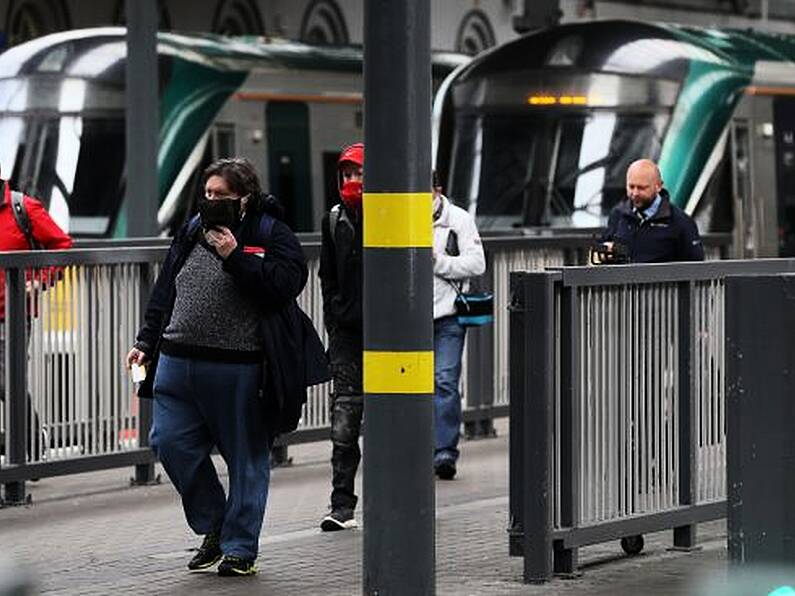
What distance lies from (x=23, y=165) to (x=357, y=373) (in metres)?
13.6

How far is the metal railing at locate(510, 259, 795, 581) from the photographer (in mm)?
9727

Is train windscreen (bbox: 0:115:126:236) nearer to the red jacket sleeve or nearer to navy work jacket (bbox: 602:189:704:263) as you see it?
the red jacket sleeve

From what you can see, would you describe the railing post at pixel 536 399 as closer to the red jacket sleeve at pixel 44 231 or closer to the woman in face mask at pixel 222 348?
the woman in face mask at pixel 222 348

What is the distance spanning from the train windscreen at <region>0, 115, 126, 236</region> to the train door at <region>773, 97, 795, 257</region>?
6684mm

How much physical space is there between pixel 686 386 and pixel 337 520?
1983 mm

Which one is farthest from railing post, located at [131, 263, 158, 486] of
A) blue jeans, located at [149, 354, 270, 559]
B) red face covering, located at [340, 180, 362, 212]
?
blue jeans, located at [149, 354, 270, 559]

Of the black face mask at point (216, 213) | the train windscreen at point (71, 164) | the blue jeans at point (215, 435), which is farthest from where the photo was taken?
the train windscreen at point (71, 164)

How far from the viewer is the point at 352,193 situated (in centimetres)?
1141

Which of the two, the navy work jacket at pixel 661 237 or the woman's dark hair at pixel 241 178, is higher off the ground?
the woman's dark hair at pixel 241 178

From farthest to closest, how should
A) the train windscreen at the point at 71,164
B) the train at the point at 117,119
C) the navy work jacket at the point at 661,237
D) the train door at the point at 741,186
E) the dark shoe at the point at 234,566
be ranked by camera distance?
1. the train door at the point at 741,186
2. the train at the point at 117,119
3. the train windscreen at the point at 71,164
4. the navy work jacket at the point at 661,237
5. the dark shoe at the point at 234,566

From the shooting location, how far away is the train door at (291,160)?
26.5 meters

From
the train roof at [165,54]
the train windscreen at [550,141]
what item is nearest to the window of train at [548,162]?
the train windscreen at [550,141]

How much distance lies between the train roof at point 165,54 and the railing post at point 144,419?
11.2m

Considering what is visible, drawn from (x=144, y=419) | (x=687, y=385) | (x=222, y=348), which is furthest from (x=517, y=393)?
(x=144, y=419)
